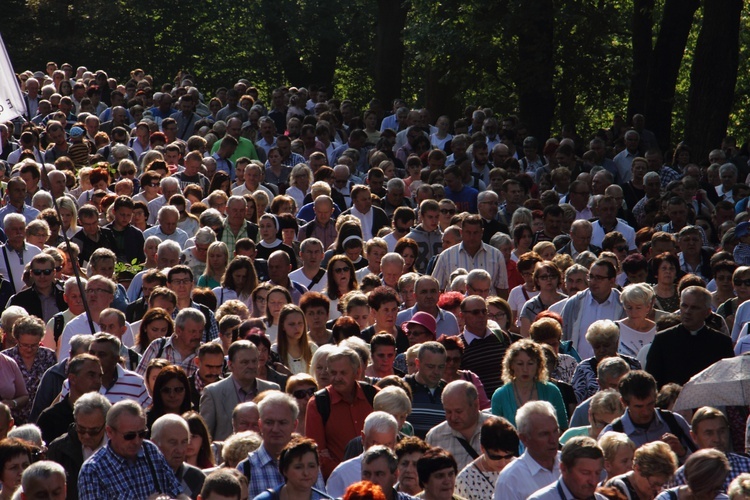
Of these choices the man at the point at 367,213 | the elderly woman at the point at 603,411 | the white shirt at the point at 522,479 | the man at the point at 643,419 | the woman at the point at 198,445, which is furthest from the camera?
the man at the point at 367,213

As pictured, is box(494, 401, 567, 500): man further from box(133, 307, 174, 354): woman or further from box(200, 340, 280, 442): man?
box(133, 307, 174, 354): woman

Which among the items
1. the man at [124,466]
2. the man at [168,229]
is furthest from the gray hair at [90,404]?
the man at [168,229]

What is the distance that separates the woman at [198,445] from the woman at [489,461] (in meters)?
1.58

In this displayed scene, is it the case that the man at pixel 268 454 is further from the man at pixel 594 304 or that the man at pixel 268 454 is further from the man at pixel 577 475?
the man at pixel 594 304

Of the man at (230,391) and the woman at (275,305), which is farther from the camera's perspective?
the woman at (275,305)

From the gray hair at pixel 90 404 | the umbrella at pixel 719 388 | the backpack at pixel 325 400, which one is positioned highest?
the gray hair at pixel 90 404

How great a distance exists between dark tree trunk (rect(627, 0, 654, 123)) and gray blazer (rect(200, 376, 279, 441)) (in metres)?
18.4

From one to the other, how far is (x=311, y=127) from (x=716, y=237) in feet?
24.6

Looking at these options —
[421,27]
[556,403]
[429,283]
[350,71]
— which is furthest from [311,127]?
[350,71]

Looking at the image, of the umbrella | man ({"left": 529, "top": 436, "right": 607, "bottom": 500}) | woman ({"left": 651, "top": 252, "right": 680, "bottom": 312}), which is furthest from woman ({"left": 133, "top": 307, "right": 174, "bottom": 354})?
man ({"left": 529, "top": 436, "right": 607, "bottom": 500})

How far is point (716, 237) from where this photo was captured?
18281 mm

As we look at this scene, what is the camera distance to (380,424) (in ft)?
28.6

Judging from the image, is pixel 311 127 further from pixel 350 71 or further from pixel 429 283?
pixel 350 71

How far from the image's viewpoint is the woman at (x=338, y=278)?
13719 millimetres
